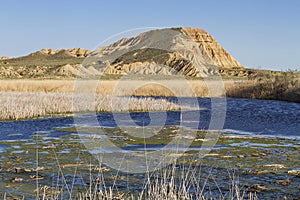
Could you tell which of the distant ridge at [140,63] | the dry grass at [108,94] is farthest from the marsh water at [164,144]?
the distant ridge at [140,63]

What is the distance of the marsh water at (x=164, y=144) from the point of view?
839cm

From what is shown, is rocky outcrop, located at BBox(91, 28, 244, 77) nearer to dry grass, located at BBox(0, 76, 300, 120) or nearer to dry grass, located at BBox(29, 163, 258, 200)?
dry grass, located at BBox(0, 76, 300, 120)

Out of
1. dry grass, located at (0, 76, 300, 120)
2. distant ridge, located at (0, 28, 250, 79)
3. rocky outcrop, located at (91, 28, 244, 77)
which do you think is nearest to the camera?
dry grass, located at (0, 76, 300, 120)

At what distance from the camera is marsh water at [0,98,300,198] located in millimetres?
8391

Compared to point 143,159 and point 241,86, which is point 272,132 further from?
point 241,86

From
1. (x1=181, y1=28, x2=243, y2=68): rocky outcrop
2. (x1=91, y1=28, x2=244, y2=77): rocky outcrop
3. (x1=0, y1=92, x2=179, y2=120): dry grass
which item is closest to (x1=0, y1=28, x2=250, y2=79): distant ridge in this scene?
(x1=91, y1=28, x2=244, y2=77): rocky outcrop

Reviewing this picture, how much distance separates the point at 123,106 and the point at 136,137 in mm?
10223

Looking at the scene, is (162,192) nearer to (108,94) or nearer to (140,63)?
(108,94)

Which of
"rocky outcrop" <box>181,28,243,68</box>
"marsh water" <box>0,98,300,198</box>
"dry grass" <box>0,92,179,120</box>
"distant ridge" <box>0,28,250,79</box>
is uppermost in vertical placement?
"rocky outcrop" <box>181,28,243,68</box>

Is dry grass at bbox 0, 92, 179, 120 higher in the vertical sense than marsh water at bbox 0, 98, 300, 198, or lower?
higher

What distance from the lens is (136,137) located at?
15.1 metres

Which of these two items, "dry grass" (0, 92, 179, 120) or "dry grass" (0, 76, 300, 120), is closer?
"dry grass" (0, 92, 179, 120)

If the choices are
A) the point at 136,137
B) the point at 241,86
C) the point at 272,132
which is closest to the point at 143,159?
the point at 136,137

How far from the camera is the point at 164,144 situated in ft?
43.9
